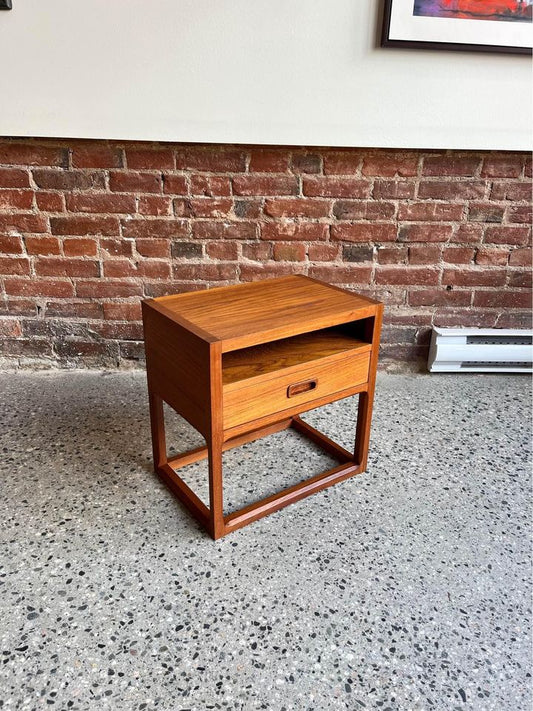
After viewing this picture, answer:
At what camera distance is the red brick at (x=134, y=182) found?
1.84m

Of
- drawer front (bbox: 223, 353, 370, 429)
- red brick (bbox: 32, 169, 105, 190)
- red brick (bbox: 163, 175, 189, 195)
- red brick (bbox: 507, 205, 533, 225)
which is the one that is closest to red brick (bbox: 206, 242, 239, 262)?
red brick (bbox: 163, 175, 189, 195)

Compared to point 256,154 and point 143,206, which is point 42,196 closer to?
point 143,206

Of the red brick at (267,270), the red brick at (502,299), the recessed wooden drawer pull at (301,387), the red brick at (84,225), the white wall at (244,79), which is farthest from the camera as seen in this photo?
the red brick at (502,299)

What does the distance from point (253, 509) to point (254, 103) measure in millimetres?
1275

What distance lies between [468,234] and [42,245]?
5.25 feet

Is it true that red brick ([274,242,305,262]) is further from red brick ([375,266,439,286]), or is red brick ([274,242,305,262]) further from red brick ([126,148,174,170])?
red brick ([126,148,174,170])

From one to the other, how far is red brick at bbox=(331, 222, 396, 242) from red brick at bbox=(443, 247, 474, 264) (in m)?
0.23

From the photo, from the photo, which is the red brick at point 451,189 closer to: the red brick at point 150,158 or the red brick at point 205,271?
the red brick at point 205,271

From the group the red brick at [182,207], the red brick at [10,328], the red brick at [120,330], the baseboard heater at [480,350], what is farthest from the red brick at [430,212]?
the red brick at [10,328]

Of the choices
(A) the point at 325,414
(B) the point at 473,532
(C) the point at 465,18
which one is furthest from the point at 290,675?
(C) the point at 465,18

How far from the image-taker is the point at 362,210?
1.94 meters

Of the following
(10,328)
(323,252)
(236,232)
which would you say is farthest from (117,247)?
(323,252)

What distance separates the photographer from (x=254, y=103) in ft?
5.64

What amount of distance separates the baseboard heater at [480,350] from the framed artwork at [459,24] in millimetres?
993
